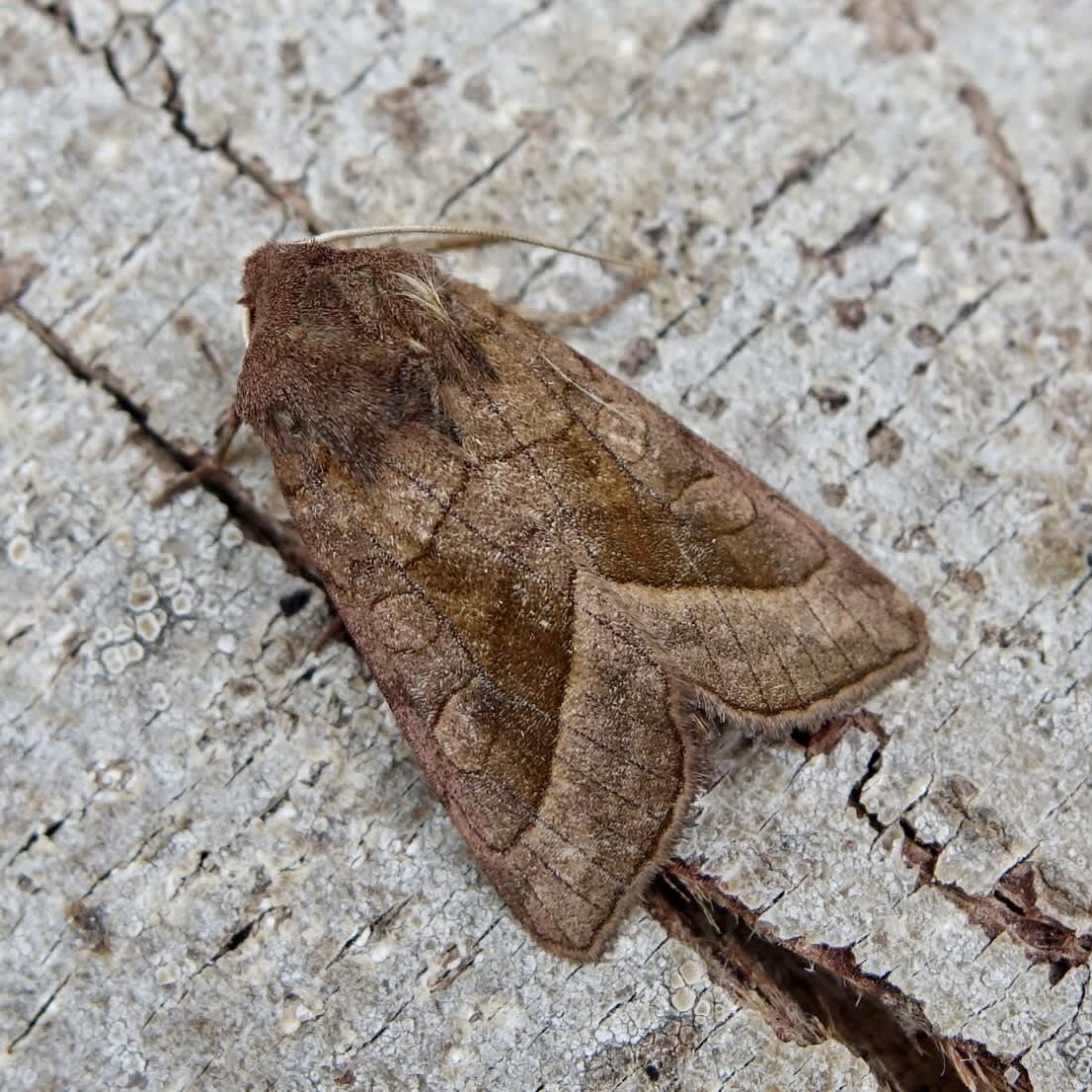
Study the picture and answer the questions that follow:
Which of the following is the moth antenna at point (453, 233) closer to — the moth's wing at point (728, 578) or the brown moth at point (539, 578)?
the brown moth at point (539, 578)

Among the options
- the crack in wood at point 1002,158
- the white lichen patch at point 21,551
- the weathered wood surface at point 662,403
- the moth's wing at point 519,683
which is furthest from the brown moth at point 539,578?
the crack in wood at point 1002,158

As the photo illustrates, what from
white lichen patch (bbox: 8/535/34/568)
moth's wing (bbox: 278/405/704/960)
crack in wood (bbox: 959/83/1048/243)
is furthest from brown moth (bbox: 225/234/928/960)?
crack in wood (bbox: 959/83/1048/243)

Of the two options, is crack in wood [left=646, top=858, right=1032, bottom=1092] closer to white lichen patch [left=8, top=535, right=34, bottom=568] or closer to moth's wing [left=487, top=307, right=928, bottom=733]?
moth's wing [left=487, top=307, right=928, bottom=733]

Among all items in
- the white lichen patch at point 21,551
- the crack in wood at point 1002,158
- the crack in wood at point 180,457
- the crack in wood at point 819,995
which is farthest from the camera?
the crack in wood at point 1002,158

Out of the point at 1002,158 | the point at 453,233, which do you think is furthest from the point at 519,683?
the point at 1002,158

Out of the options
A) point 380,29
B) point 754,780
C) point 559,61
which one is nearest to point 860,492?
point 754,780

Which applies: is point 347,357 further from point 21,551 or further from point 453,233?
point 21,551
